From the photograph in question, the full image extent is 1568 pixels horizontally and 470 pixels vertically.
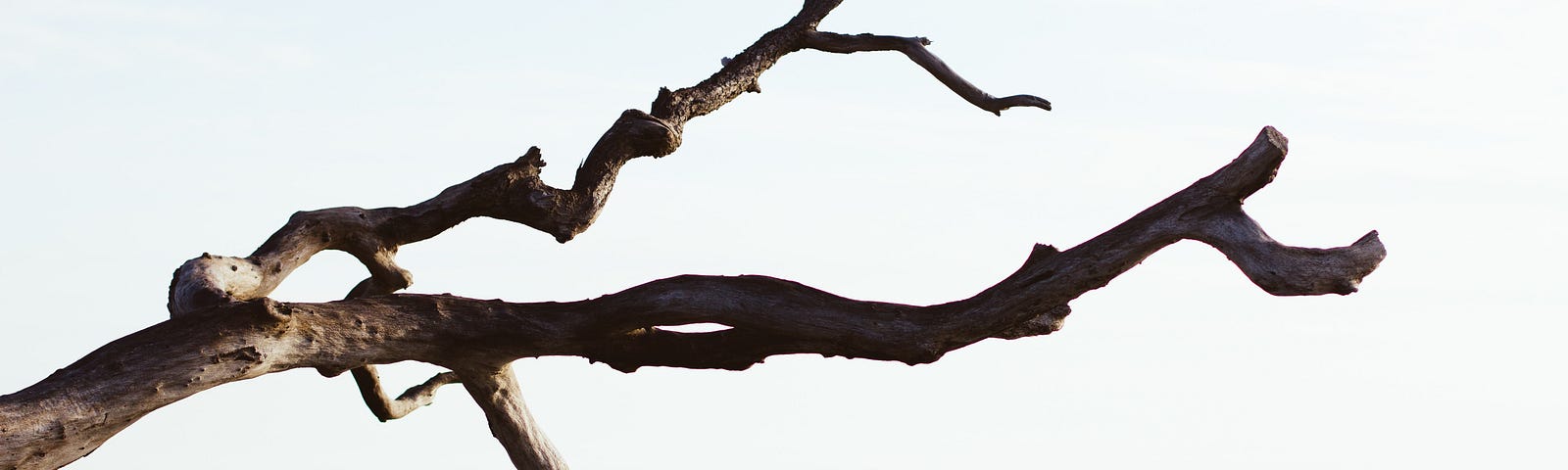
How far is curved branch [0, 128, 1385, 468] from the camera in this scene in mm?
5559

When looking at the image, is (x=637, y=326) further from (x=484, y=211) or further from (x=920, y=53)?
(x=920, y=53)

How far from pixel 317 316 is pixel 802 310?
1756mm

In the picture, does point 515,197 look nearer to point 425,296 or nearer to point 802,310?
point 425,296

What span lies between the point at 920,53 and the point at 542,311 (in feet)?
7.04

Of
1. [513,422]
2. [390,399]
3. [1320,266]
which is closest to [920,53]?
[513,422]

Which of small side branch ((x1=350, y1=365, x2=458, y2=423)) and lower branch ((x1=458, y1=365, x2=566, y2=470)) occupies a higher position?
small side branch ((x1=350, y1=365, x2=458, y2=423))

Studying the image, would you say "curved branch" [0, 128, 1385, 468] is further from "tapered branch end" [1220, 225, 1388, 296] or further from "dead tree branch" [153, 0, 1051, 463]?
"dead tree branch" [153, 0, 1051, 463]

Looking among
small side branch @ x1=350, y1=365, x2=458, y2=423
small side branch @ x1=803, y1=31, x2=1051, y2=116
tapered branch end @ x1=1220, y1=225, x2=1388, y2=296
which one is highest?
small side branch @ x1=803, y1=31, x2=1051, y2=116

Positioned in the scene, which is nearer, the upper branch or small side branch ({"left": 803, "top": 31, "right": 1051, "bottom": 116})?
the upper branch

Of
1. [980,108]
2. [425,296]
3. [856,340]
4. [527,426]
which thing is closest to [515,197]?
[425,296]

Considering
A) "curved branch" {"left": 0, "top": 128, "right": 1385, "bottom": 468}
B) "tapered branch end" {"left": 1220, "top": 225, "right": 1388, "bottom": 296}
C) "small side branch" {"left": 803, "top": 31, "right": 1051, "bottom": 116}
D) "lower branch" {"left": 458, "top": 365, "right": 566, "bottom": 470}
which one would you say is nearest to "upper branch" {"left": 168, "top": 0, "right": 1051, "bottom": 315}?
"curved branch" {"left": 0, "top": 128, "right": 1385, "bottom": 468}

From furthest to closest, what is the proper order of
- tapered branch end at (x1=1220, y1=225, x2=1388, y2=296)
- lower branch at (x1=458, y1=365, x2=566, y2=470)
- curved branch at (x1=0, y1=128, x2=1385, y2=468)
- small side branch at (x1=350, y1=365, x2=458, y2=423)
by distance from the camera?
small side branch at (x1=350, y1=365, x2=458, y2=423) → lower branch at (x1=458, y1=365, x2=566, y2=470) → curved branch at (x1=0, y1=128, x2=1385, y2=468) → tapered branch end at (x1=1220, y1=225, x2=1388, y2=296)

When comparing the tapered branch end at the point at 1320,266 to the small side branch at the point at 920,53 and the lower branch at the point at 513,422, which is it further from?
the lower branch at the point at 513,422

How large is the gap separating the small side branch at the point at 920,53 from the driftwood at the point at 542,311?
14mm
